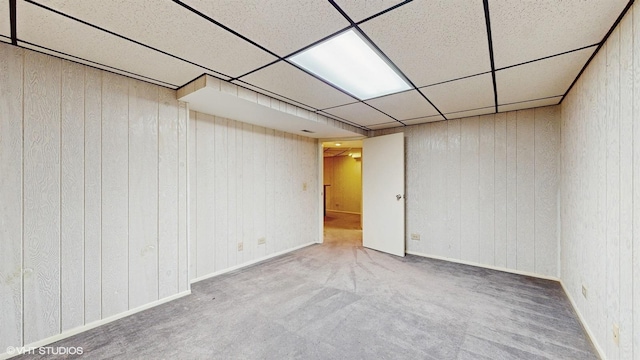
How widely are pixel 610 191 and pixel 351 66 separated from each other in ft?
6.25

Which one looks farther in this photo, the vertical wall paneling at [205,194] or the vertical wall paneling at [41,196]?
the vertical wall paneling at [205,194]

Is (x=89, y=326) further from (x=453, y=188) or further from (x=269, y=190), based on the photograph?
(x=453, y=188)

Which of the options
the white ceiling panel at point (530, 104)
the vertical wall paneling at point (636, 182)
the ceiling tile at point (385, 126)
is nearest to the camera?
the vertical wall paneling at point (636, 182)

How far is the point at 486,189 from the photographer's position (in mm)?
3447

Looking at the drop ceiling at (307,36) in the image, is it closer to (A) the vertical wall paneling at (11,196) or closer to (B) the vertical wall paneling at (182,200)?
A: (A) the vertical wall paneling at (11,196)

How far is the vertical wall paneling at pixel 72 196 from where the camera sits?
188cm

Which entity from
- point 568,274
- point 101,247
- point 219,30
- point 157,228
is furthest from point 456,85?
point 101,247

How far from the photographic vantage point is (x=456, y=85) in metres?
2.32

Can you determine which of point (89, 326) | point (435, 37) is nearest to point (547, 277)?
point (435, 37)

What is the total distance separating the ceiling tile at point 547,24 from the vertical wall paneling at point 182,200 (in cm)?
266

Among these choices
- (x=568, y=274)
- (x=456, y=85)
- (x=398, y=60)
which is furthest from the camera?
(x=568, y=274)

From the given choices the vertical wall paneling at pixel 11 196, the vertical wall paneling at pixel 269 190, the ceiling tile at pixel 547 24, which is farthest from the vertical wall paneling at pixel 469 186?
the vertical wall paneling at pixel 11 196

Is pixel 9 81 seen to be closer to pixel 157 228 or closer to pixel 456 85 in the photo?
pixel 157 228

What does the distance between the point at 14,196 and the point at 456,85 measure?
141 inches
